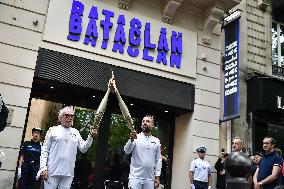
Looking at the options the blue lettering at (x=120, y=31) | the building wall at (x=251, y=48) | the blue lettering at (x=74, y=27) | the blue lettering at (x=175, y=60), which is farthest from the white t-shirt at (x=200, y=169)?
the blue lettering at (x=74, y=27)

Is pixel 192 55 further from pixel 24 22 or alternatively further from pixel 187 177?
pixel 24 22

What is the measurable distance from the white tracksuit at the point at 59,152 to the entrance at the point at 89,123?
123 inches

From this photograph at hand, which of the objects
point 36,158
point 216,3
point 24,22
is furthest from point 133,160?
point 216,3

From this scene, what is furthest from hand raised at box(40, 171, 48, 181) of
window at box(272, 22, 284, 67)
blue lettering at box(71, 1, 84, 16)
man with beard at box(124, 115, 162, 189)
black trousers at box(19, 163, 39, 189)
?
window at box(272, 22, 284, 67)

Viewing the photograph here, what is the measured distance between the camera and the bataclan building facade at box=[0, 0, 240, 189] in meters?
8.04

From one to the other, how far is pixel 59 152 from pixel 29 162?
112 inches

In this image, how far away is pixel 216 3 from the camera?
10234 millimetres

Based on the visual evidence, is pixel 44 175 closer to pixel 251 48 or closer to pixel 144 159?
pixel 144 159

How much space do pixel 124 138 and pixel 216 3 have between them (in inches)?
194

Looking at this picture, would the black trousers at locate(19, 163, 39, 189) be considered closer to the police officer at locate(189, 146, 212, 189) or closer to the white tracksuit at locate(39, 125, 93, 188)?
the white tracksuit at locate(39, 125, 93, 188)

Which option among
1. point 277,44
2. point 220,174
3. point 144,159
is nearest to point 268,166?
point 144,159

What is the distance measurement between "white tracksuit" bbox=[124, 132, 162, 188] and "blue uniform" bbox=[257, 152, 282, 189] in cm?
196

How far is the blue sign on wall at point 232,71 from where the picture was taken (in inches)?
394

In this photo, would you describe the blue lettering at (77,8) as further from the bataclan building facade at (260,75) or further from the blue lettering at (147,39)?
the bataclan building facade at (260,75)
